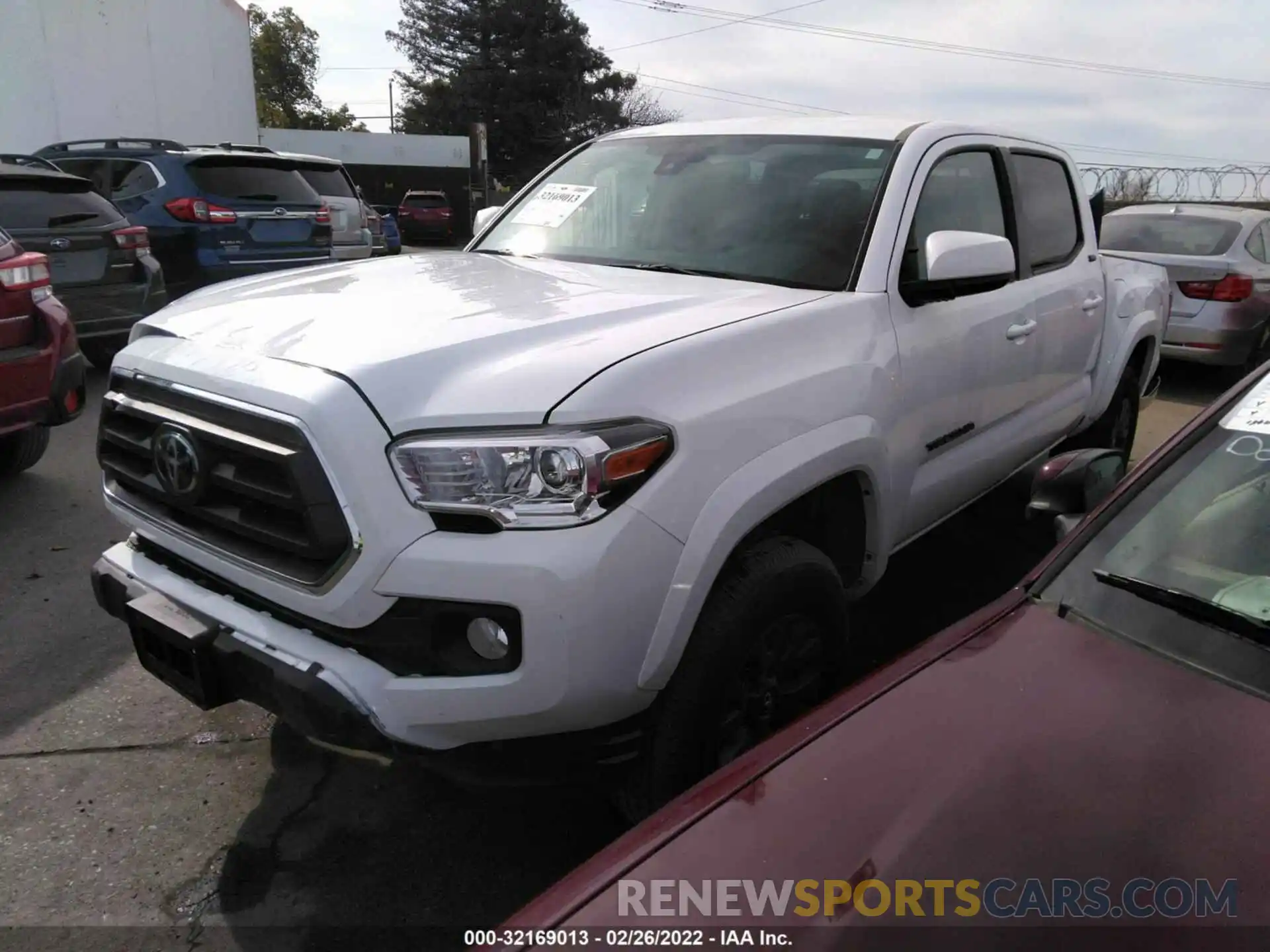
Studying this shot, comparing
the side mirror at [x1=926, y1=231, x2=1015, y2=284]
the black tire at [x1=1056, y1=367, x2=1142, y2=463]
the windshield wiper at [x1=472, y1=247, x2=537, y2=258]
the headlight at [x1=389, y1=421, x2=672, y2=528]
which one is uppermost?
the side mirror at [x1=926, y1=231, x2=1015, y2=284]

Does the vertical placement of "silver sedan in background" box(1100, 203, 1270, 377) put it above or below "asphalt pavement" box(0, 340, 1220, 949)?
above

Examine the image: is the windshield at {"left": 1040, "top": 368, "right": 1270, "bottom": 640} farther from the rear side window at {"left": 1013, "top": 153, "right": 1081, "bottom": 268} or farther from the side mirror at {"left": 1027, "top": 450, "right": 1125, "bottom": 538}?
the rear side window at {"left": 1013, "top": 153, "right": 1081, "bottom": 268}

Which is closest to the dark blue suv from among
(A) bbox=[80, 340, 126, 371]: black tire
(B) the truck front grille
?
(A) bbox=[80, 340, 126, 371]: black tire

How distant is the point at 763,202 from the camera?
308 centimetres

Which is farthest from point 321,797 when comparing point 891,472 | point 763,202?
point 763,202

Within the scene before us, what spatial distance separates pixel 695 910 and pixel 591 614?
2.48 feet

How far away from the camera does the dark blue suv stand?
26.3 ft

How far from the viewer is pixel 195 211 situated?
7965 mm

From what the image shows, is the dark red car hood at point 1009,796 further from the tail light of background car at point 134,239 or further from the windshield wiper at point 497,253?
the tail light of background car at point 134,239

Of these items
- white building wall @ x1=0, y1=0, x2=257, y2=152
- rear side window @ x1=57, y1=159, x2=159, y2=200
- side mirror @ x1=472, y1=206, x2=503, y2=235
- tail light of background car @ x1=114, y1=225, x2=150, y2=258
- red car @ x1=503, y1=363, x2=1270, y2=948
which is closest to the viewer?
red car @ x1=503, y1=363, x2=1270, y2=948

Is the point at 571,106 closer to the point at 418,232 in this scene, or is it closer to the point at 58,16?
the point at 418,232

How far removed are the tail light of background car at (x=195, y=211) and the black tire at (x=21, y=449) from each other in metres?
3.47

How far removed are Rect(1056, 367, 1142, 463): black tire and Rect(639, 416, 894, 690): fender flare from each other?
108 inches

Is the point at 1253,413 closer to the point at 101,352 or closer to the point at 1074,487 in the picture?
the point at 1074,487
